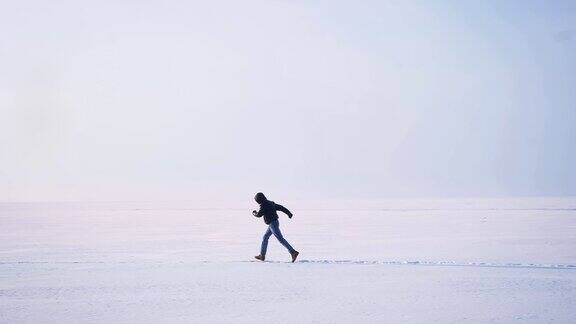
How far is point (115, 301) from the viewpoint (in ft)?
20.8

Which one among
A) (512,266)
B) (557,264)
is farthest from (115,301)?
(557,264)

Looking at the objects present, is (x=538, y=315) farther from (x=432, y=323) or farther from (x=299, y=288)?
(x=299, y=288)

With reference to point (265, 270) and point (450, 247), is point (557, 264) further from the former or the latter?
point (265, 270)

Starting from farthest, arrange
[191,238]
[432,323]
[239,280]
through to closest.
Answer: [191,238] < [239,280] < [432,323]

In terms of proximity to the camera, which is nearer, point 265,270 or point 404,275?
point 404,275

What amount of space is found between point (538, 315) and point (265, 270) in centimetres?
449

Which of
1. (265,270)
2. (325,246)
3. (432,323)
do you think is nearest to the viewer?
(432,323)

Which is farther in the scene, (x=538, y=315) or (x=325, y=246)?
(x=325, y=246)

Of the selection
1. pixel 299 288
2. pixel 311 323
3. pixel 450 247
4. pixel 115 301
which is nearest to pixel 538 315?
pixel 311 323

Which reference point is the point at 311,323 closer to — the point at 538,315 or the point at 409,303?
the point at 409,303

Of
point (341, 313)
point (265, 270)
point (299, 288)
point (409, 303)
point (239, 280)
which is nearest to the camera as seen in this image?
point (341, 313)

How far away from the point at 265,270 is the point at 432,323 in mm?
4011

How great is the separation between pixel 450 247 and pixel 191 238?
7.89 metres

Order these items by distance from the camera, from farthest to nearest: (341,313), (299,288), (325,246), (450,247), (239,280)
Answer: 1. (325,246)
2. (450,247)
3. (239,280)
4. (299,288)
5. (341,313)
